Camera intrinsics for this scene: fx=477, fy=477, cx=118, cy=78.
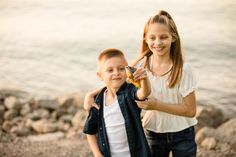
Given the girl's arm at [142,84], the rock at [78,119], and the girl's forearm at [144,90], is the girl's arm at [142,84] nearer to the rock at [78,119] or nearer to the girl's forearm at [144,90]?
the girl's forearm at [144,90]

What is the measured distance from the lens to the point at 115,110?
113 inches

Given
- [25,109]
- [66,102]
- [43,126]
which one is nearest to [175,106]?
[43,126]

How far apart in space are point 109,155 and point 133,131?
8.8 inches

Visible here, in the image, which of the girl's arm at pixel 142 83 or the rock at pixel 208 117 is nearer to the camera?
the girl's arm at pixel 142 83

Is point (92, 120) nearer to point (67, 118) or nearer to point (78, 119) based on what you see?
point (78, 119)

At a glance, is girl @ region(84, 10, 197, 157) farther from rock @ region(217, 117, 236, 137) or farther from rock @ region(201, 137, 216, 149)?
rock @ region(217, 117, 236, 137)

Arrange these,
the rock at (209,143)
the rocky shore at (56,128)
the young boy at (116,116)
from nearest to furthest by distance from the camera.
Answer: the young boy at (116,116) < the rock at (209,143) < the rocky shore at (56,128)

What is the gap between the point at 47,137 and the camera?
6555 mm

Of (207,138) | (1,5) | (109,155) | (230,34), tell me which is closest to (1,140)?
(207,138)

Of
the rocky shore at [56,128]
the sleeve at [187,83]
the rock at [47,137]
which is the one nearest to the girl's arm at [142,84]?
the sleeve at [187,83]

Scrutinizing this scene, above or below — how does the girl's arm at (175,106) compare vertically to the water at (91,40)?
above

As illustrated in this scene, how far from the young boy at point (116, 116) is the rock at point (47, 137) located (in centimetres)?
Result: 355

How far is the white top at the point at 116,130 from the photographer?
9.42 feet

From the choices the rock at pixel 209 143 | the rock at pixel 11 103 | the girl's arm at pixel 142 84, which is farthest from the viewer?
the rock at pixel 11 103
